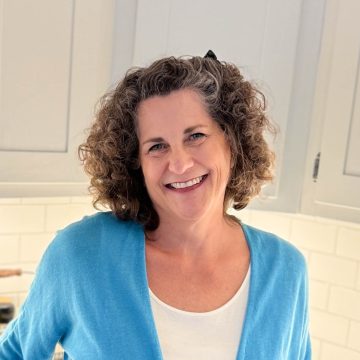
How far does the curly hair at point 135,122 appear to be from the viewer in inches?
36.4

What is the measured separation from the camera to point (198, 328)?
925mm

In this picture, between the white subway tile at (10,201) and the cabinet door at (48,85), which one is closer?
the cabinet door at (48,85)

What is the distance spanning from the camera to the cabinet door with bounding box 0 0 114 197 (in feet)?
3.42

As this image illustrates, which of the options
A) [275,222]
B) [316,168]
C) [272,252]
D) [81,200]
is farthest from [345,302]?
[81,200]

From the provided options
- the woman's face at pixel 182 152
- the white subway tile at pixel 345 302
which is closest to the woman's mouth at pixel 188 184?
the woman's face at pixel 182 152

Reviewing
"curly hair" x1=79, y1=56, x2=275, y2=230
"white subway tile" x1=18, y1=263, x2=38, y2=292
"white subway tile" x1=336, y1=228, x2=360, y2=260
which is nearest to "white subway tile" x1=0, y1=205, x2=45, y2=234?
"white subway tile" x1=18, y1=263, x2=38, y2=292

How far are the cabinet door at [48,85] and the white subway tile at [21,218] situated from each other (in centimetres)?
33

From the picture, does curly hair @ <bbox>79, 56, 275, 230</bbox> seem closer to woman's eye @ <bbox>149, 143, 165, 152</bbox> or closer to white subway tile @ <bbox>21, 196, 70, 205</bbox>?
woman's eye @ <bbox>149, 143, 165, 152</bbox>

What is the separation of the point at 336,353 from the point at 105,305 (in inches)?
38.8

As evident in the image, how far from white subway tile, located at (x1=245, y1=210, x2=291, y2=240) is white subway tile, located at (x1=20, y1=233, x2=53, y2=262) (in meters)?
0.69

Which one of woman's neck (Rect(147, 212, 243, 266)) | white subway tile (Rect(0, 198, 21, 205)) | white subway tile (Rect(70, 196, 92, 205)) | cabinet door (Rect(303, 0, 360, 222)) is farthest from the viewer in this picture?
white subway tile (Rect(70, 196, 92, 205))

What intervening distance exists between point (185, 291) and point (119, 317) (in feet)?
0.46

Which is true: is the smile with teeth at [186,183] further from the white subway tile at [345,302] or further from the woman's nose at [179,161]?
the white subway tile at [345,302]

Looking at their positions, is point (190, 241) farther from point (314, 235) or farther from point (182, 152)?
point (314, 235)
